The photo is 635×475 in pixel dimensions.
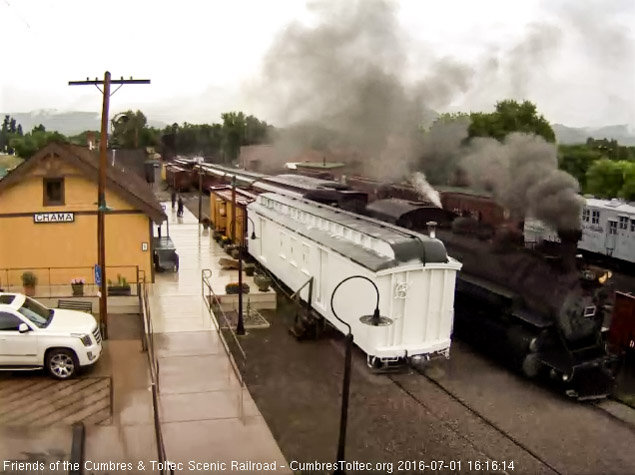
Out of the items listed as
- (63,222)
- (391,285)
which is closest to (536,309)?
→ (391,285)

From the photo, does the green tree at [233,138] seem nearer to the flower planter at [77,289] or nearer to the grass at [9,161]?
the grass at [9,161]

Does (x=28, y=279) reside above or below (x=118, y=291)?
above

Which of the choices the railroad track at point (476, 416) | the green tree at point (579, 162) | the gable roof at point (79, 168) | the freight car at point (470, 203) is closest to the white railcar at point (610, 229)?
the freight car at point (470, 203)

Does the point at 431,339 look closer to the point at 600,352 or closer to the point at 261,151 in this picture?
the point at 600,352

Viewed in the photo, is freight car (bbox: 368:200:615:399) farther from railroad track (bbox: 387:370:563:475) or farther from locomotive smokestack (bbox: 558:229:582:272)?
railroad track (bbox: 387:370:563:475)

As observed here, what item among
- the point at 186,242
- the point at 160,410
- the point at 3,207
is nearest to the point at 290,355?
the point at 160,410

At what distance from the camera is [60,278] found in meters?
17.1

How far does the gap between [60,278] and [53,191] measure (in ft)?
8.89

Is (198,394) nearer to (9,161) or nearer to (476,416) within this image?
(476,416)

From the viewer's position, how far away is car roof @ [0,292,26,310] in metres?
11.2

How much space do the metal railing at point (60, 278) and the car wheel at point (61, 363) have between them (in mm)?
5267

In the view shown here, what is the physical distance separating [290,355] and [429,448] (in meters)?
4.94

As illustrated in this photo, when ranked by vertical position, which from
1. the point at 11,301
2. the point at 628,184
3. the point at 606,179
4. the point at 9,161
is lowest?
the point at 11,301

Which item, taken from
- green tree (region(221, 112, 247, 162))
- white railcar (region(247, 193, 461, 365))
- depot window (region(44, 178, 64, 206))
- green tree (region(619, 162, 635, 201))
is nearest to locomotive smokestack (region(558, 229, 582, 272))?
white railcar (region(247, 193, 461, 365))
